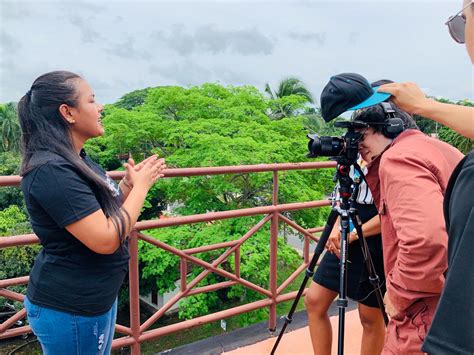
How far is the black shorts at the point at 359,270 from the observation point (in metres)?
1.85

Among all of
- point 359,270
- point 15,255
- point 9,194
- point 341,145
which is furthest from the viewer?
point 9,194

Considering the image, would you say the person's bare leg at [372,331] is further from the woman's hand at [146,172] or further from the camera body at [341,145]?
the woman's hand at [146,172]

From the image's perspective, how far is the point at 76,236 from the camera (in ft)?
4.10

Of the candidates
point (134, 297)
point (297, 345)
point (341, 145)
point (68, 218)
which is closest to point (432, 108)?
point (341, 145)

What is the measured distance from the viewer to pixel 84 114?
→ 55.1 inches

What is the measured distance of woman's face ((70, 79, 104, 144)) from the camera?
138cm

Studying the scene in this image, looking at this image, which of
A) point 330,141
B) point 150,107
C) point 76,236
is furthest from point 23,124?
point 150,107

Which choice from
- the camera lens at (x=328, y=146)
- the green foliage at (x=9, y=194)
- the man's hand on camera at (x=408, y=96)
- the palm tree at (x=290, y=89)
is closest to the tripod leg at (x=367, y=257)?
the camera lens at (x=328, y=146)

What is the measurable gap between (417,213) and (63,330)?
1.16 metres

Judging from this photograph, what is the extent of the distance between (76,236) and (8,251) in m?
12.2

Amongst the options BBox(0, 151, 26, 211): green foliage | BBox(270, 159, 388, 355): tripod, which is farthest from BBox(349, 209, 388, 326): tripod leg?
BBox(0, 151, 26, 211): green foliage

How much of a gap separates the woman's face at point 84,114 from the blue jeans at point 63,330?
23.6 inches

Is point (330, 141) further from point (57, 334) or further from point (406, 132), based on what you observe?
point (57, 334)

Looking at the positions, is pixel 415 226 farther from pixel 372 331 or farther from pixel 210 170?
pixel 210 170
